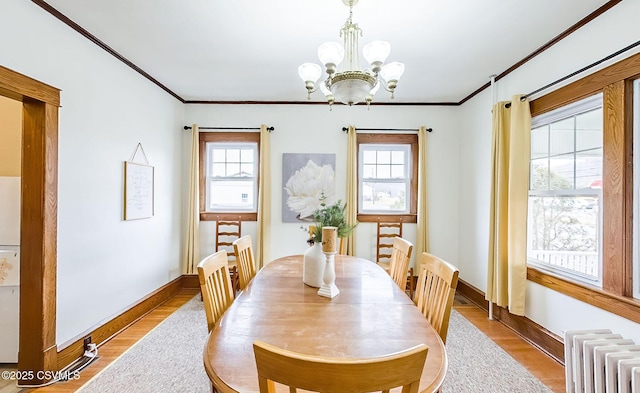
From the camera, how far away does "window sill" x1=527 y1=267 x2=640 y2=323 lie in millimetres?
1859

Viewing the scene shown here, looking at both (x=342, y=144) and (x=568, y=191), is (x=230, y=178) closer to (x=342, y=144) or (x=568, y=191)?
(x=342, y=144)

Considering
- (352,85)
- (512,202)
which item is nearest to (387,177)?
(512,202)

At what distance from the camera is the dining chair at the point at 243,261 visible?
Answer: 6.94 feet

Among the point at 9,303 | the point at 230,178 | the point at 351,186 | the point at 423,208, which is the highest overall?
the point at 230,178

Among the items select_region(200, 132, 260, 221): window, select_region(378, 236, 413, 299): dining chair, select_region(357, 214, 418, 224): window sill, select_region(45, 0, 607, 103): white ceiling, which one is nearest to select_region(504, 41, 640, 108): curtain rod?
select_region(45, 0, 607, 103): white ceiling

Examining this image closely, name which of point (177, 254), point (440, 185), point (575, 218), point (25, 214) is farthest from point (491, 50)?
point (177, 254)

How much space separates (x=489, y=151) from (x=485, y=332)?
1916 millimetres

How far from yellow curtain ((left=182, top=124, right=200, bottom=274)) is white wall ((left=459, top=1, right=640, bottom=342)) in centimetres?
359

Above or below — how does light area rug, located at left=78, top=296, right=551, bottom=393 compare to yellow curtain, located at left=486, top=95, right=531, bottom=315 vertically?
below

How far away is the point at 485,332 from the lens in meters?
2.92

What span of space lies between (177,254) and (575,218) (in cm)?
438

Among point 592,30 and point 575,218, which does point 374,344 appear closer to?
point 575,218

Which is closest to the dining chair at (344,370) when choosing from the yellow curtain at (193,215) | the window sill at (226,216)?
the window sill at (226,216)

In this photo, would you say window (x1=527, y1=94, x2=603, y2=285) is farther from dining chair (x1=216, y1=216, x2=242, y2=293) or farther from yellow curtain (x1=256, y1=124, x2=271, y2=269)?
dining chair (x1=216, y1=216, x2=242, y2=293)
